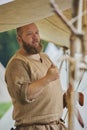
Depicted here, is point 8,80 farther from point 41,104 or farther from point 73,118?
point 73,118

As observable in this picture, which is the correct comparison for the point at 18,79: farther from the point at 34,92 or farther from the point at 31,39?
the point at 31,39

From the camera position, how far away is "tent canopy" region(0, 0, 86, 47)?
1680mm

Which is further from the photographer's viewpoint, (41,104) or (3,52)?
(3,52)

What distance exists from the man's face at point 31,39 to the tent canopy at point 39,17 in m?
0.03

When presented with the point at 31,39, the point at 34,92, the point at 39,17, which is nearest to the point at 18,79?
the point at 34,92

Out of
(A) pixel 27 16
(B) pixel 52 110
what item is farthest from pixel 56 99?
(A) pixel 27 16

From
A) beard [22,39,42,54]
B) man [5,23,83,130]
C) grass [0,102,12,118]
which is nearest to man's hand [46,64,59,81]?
man [5,23,83,130]

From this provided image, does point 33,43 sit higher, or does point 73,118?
point 33,43

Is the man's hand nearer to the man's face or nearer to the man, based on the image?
the man

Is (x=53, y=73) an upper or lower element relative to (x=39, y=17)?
lower

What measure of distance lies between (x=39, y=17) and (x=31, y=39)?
120 mm

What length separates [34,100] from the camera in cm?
162

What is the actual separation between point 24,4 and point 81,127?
674 mm

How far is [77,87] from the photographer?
1640 mm
